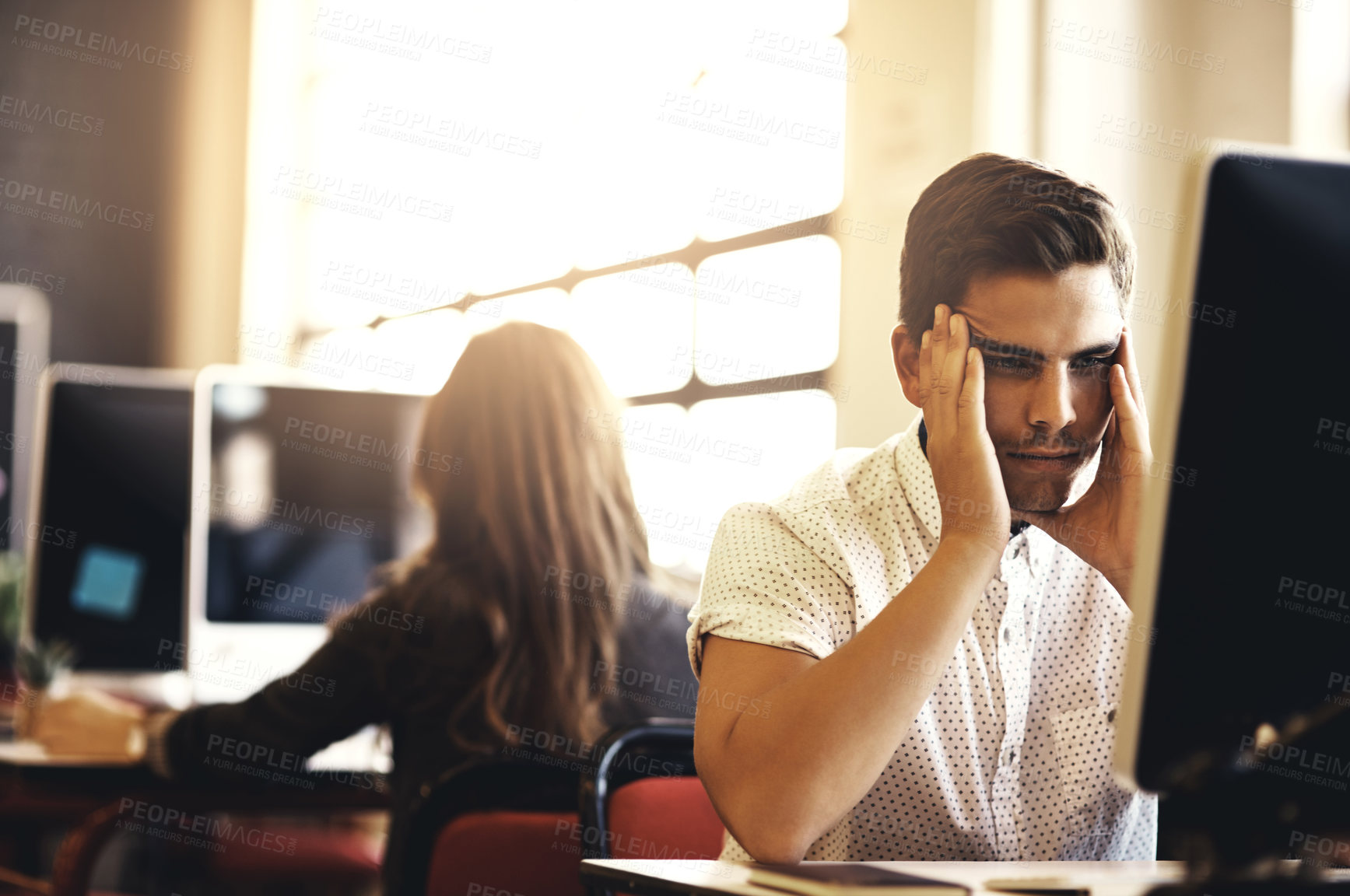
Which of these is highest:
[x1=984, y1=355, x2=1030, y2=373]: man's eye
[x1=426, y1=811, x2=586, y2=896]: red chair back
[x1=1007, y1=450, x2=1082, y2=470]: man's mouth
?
[x1=984, y1=355, x2=1030, y2=373]: man's eye

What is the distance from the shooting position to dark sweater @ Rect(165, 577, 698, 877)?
181 centimetres

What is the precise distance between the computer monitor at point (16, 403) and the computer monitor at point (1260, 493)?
17.0 feet


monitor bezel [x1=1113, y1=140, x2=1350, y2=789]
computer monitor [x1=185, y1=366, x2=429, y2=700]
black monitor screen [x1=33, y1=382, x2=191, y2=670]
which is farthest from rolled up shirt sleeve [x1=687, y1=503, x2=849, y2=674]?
black monitor screen [x1=33, y1=382, x2=191, y2=670]

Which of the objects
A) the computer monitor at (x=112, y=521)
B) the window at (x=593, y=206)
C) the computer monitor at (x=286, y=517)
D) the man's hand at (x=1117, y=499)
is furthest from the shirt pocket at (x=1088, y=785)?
the computer monitor at (x=112, y=521)

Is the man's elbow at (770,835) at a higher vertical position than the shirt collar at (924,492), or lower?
lower

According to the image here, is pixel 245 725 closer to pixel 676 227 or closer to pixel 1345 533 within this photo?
pixel 1345 533

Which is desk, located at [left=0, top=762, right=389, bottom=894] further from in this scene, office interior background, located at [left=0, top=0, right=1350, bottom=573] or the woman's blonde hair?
office interior background, located at [left=0, top=0, right=1350, bottom=573]

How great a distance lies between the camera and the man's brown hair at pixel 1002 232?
3.75ft

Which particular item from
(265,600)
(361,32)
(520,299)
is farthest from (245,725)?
(361,32)

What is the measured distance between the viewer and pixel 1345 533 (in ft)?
2.06

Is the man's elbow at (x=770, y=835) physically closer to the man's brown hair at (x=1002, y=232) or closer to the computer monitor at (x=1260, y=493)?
the computer monitor at (x=1260, y=493)

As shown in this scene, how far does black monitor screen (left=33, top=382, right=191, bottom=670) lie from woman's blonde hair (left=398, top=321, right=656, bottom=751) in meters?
0.97

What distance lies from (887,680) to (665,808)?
382mm

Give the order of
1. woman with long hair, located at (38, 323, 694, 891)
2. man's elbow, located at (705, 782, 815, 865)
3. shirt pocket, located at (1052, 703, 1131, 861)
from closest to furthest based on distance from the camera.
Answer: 1. man's elbow, located at (705, 782, 815, 865)
2. shirt pocket, located at (1052, 703, 1131, 861)
3. woman with long hair, located at (38, 323, 694, 891)
